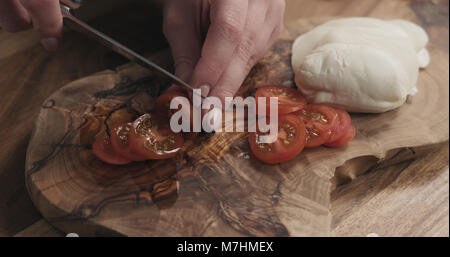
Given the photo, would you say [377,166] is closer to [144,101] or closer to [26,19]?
[144,101]

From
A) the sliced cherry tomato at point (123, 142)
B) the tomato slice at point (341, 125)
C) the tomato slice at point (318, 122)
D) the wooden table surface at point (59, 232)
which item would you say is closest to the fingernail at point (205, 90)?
the sliced cherry tomato at point (123, 142)

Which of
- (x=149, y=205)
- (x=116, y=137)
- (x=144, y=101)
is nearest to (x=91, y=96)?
(x=144, y=101)

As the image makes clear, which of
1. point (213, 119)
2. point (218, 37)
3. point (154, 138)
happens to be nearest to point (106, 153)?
point (154, 138)

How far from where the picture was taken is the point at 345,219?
66.1 inches

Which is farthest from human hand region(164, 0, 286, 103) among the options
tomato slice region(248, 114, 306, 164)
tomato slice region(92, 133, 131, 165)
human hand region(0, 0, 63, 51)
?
human hand region(0, 0, 63, 51)

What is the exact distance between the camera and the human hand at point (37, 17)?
1.31 meters

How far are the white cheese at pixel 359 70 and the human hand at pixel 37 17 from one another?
3.55 ft

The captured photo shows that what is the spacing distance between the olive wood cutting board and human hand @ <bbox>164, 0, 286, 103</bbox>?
20 centimetres

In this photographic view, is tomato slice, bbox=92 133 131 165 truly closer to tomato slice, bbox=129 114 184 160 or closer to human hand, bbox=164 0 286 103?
tomato slice, bbox=129 114 184 160

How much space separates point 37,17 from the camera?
134cm

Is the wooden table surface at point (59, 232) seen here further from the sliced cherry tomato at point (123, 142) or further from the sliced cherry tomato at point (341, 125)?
the sliced cherry tomato at point (123, 142)

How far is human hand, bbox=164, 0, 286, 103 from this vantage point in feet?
5.42

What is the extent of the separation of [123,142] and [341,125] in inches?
36.8

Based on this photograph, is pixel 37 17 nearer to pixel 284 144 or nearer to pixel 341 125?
pixel 284 144
